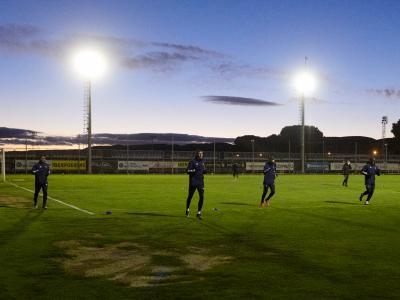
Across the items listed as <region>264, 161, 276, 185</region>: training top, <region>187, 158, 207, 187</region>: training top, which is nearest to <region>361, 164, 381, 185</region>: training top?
<region>264, 161, 276, 185</region>: training top

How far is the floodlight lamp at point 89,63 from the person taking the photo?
59219 millimetres

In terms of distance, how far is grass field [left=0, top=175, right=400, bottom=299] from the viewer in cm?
762

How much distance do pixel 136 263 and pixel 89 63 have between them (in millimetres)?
53995

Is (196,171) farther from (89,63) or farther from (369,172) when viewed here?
(89,63)

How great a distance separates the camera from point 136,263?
9.45m

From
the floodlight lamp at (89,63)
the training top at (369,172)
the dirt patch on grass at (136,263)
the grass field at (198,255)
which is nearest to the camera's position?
the grass field at (198,255)

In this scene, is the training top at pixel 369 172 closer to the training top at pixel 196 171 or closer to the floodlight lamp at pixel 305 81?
the training top at pixel 196 171

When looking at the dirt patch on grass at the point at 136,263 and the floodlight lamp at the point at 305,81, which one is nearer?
the dirt patch on grass at the point at 136,263

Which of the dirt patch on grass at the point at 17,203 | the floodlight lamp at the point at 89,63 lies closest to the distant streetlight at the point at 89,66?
the floodlight lamp at the point at 89,63

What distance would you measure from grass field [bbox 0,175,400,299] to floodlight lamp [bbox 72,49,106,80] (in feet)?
143

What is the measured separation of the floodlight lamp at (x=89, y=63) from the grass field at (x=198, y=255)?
143ft

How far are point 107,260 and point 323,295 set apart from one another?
13.8 ft

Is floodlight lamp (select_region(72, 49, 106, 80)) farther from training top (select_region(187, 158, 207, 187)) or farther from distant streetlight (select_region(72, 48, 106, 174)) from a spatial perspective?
training top (select_region(187, 158, 207, 187))

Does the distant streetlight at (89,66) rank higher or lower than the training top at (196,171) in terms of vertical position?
higher
